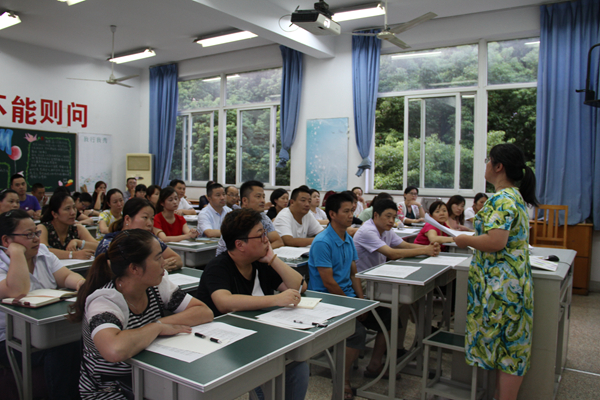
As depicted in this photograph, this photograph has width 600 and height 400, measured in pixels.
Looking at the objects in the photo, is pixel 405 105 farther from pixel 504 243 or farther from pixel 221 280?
pixel 221 280

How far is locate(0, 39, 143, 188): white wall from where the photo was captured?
7.92 metres

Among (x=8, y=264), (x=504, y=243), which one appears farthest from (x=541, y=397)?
(x=8, y=264)

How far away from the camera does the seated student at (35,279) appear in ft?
6.82

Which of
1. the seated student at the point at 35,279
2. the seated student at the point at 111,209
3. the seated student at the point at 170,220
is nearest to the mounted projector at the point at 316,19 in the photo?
the seated student at the point at 170,220

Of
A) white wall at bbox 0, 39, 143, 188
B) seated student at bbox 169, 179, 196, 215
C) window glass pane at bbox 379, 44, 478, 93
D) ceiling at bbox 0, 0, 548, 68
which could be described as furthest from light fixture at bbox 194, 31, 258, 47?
white wall at bbox 0, 39, 143, 188

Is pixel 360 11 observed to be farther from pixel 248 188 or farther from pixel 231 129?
pixel 231 129

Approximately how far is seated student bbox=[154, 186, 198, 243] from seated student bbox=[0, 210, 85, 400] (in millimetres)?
1622

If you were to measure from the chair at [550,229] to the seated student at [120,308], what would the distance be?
5170mm

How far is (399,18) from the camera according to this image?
21.1ft

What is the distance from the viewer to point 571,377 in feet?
10.0

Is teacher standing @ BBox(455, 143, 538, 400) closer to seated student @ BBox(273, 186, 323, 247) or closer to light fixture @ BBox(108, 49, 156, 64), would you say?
seated student @ BBox(273, 186, 323, 247)

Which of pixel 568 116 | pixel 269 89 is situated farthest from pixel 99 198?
pixel 568 116

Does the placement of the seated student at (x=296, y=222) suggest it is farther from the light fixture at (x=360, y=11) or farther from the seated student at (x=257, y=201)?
the light fixture at (x=360, y=11)

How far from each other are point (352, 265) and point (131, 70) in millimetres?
8847
